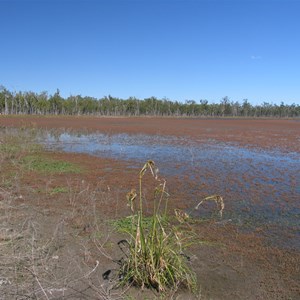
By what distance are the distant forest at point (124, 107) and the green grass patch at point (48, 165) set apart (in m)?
70.3

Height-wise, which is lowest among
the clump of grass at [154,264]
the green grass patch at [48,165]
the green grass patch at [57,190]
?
the green grass patch at [48,165]

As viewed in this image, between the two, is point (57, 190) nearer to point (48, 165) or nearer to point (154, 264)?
point (48, 165)

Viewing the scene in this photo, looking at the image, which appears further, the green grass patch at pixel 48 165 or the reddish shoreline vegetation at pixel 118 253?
the green grass patch at pixel 48 165

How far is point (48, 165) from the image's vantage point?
12.5m

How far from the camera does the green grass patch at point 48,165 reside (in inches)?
463

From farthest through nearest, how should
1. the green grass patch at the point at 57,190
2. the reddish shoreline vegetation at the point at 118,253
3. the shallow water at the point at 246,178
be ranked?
the green grass patch at the point at 57,190
the shallow water at the point at 246,178
the reddish shoreline vegetation at the point at 118,253

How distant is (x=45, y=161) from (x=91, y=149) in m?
5.20

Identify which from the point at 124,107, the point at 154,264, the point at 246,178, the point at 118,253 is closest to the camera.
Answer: the point at 154,264

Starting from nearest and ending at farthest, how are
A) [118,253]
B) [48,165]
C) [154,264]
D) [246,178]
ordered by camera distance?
[154,264], [118,253], [246,178], [48,165]

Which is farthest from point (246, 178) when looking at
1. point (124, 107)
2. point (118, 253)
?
point (124, 107)

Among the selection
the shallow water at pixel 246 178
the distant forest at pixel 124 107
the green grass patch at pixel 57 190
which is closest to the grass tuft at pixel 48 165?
the green grass patch at pixel 57 190

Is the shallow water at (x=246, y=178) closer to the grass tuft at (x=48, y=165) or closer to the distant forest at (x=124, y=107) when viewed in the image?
the grass tuft at (x=48, y=165)

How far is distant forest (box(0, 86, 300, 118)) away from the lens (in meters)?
84.7

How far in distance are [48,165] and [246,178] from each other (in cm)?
741
